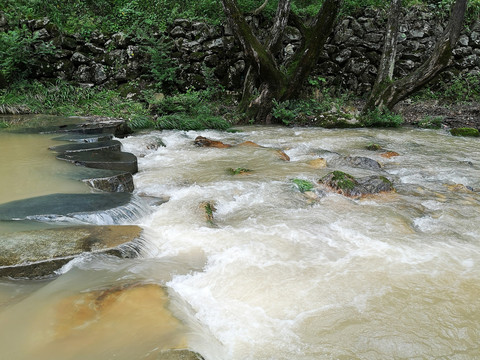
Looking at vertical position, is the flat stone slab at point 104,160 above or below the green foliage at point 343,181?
above

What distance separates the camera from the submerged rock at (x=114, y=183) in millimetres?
4398

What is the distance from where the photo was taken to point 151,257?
9.96 feet

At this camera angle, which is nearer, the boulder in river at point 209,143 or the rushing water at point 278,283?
the rushing water at point 278,283

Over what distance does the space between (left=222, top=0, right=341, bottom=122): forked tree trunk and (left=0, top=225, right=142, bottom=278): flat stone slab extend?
8677mm

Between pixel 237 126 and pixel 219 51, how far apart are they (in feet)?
12.1

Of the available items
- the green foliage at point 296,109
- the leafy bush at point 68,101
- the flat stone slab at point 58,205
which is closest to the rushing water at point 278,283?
the flat stone slab at point 58,205

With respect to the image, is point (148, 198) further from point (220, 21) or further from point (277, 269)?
point (220, 21)

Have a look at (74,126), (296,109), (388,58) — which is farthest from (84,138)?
(388,58)

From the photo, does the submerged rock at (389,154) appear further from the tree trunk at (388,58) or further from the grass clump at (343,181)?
the tree trunk at (388,58)

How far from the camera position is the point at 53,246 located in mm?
2717

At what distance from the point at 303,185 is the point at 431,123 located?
7.75 m

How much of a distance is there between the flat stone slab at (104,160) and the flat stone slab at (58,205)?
1.25 metres

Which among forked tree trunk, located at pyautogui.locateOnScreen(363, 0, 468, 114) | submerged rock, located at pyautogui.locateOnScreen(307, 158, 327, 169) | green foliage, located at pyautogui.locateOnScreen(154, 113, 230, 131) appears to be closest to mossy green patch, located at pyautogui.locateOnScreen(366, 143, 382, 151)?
submerged rock, located at pyautogui.locateOnScreen(307, 158, 327, 169)

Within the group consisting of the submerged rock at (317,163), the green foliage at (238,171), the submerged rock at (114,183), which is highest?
the submerged rock at (114,183)
